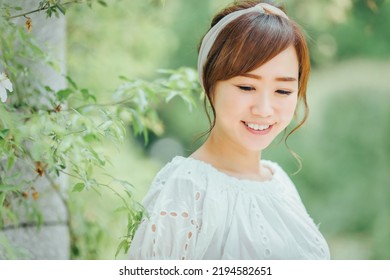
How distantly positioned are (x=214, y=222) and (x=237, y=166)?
0.19 meters

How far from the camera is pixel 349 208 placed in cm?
495

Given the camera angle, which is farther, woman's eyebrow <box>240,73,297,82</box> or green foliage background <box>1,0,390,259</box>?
green foliage background <box>1,0,390,259</box>

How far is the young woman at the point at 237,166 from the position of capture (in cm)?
123

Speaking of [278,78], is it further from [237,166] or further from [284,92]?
[237,166]

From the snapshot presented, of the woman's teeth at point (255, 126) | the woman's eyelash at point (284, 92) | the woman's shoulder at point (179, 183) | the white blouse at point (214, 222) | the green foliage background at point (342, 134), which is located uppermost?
the woman's eyelash at point (284, 92)

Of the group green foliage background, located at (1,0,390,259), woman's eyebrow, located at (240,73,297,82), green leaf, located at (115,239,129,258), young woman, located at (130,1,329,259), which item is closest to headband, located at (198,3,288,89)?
young woman, located at (130,1,329,259)

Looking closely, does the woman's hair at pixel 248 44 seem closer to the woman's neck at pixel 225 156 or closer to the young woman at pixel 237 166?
the young woman at pixel 237 166

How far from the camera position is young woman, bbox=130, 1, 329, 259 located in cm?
123

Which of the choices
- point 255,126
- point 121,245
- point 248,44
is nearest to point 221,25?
point 248,44

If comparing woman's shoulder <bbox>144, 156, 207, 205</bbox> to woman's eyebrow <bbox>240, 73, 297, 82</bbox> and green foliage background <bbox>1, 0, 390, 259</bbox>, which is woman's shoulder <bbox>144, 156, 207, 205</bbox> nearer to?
woman's eyebrow <bbox>240, 73, 297, 82</bbox>

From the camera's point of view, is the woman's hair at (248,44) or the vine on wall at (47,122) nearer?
the vine on wall at (47,122)

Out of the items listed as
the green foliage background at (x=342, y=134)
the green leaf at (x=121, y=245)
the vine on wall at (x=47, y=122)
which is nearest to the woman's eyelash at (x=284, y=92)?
the vine on wall at (x=47, y=122)

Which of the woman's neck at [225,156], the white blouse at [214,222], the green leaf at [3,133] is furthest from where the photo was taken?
the woman's neck at [225,156]

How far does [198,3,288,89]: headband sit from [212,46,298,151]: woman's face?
76 millimetres
